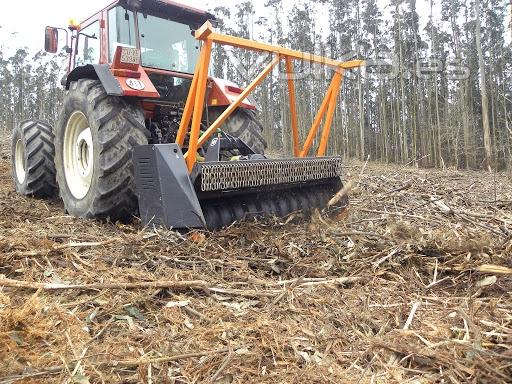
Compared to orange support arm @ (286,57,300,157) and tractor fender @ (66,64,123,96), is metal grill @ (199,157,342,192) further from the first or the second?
tractor fender @ (66,64,123,96)

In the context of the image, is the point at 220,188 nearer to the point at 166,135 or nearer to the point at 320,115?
the point at 166,135

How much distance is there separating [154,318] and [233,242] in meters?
1.33

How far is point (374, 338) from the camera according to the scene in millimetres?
1951

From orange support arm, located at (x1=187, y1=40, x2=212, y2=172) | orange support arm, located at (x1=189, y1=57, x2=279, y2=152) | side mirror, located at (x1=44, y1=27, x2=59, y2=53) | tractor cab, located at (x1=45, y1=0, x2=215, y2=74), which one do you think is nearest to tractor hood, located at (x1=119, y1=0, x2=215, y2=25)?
tractor cab, located at (x1=45, y1=0, x2=215, y2=74)

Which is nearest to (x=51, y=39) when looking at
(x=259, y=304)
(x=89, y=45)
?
(x=89, y=45)

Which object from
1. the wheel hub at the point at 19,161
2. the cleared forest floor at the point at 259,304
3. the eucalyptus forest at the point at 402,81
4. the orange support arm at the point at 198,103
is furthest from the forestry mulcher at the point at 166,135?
the eucalyptus forest at the point at 402,81

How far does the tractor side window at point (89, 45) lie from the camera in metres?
5.02

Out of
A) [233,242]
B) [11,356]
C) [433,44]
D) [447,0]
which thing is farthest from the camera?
[447,0]

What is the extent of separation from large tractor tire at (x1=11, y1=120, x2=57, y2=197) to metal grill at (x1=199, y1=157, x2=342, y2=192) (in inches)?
124

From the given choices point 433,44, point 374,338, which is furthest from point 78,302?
point 433,44

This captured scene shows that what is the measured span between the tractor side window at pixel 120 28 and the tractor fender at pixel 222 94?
944mm

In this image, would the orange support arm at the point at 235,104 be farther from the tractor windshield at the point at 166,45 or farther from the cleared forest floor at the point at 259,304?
the tractor windshield at the point at 166,45

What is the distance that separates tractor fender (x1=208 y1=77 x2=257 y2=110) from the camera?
4.91 meters

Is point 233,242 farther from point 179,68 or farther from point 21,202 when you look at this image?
point 21,202
